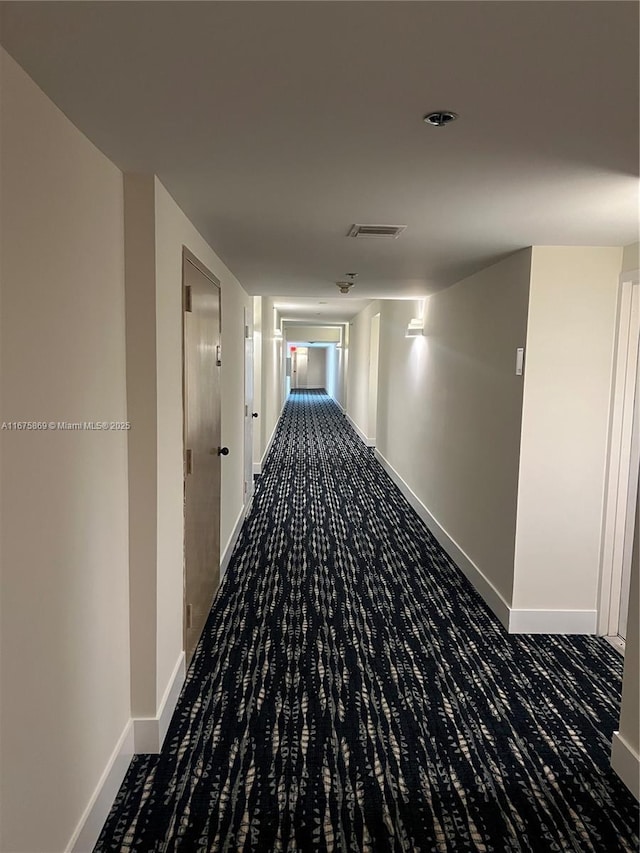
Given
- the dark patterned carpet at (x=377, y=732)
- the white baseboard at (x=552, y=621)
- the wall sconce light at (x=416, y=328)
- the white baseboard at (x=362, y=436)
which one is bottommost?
the dark patterned carpet at (x=377, y=732)

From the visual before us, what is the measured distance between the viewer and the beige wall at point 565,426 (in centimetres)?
315

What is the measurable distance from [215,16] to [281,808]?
230 cm

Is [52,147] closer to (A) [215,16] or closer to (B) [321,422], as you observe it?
(A) [215,16]

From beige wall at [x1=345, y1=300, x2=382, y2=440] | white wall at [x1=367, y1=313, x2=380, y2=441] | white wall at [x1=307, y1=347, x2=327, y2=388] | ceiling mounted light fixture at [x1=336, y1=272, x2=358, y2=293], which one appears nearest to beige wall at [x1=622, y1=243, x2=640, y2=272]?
ceiling mounted light fixture at [x1=336, y1=272, x2=358, y2=293]

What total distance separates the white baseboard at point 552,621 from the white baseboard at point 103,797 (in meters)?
2.22

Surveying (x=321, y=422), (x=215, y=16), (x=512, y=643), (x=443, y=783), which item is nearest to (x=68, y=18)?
(x=215, y=16)

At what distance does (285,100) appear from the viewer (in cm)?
138

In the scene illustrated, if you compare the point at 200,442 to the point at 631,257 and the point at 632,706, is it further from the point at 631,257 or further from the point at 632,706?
the point at 631,257

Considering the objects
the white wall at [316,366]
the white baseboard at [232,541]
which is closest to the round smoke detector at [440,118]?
the white baseboard at [232,541]

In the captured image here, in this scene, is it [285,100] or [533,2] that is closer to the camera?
[533,2]

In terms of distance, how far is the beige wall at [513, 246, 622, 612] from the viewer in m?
3.15

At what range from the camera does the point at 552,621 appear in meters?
3.35

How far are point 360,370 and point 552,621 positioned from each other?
8225mm

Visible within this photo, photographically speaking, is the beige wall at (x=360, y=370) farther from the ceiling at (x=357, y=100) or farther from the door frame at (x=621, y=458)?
the ceiling at (x=357, y=100)
